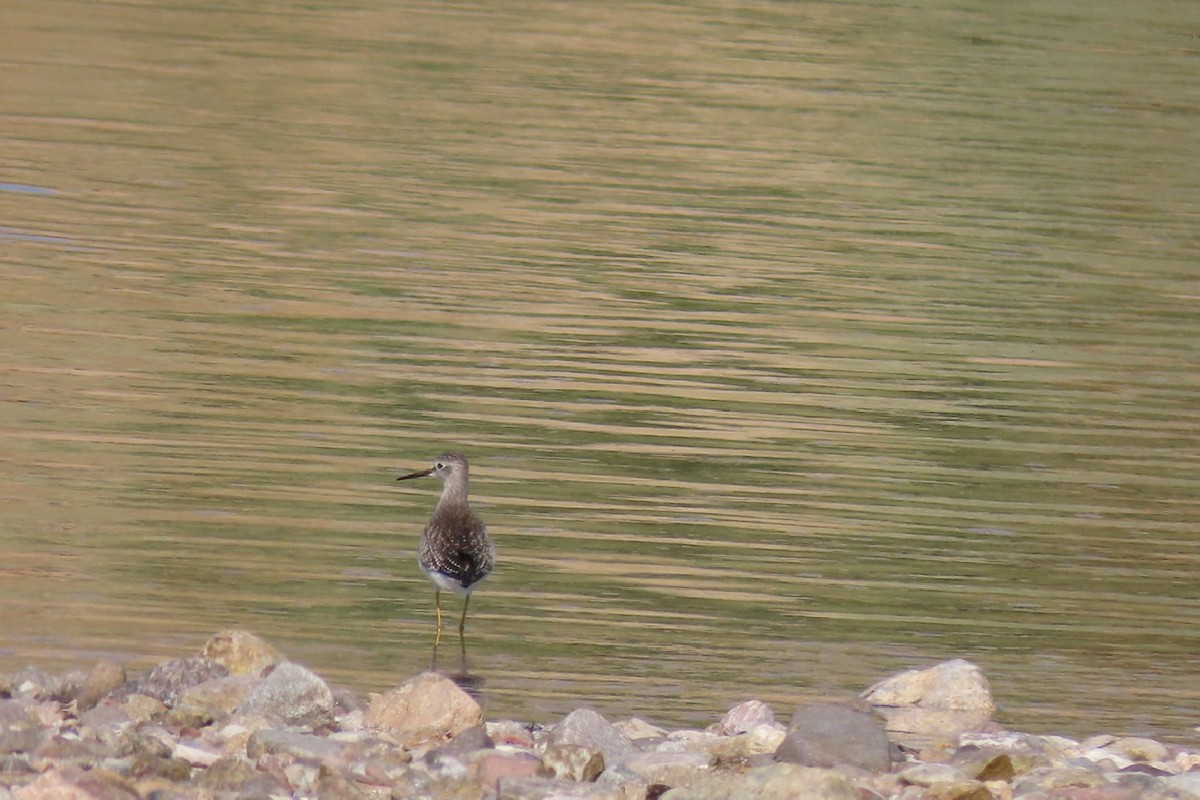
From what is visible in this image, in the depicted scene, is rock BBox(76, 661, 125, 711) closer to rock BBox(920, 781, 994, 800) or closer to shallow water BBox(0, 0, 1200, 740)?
shallow water BBox(0, 0, 1200, 740)

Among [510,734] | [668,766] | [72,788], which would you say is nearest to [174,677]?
[510,734]

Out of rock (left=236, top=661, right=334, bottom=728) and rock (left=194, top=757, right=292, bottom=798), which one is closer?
rock (left=194, top=757, right=292, bottom=798)

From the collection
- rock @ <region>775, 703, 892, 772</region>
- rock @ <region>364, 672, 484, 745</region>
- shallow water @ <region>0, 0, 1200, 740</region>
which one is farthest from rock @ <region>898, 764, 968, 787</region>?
rock @ <region>364, 672, 484, 745</region>

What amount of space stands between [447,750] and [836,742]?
1.65 m

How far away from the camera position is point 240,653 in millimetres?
10516

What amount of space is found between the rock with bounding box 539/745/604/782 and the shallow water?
1411 millimetres

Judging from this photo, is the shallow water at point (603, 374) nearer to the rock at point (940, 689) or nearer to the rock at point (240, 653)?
the rock at point (940, 689)

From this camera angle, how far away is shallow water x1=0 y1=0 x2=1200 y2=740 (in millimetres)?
12156

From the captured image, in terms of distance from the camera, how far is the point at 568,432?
15898 mm

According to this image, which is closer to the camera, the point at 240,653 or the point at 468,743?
the point at 468,743

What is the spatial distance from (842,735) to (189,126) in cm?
1994

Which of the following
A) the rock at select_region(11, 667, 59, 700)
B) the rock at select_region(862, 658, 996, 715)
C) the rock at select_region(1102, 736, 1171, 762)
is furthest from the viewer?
the rock at select_region(862, 658, 996, 715)

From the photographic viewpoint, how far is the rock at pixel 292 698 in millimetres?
9773

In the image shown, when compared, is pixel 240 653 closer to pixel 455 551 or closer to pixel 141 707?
pixel 141 707
